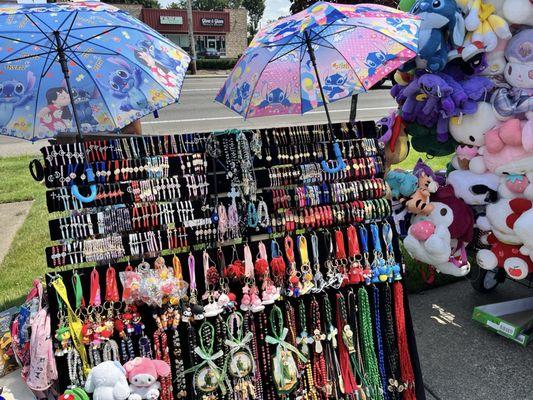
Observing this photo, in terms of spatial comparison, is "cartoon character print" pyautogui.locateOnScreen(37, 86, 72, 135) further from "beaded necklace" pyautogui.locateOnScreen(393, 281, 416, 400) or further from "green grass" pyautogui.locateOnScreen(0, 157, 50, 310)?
"beaded necklace" pyautogui.locateOnScreen(393, 281, 416, 400)

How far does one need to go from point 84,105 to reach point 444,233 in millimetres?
2393

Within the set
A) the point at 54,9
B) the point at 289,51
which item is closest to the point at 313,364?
the point at 289,51

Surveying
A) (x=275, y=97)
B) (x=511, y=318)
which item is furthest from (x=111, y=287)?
(x=511, y=318)

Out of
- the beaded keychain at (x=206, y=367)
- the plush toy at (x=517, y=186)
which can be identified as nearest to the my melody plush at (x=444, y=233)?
the plush toy at (x=517, y=186)

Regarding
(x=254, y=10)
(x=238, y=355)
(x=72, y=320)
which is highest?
(x=254, y=10)

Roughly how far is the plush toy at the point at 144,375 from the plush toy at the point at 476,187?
2080 mm

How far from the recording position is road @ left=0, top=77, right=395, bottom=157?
9.49m

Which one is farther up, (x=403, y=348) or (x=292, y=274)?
(x=292, y=274)

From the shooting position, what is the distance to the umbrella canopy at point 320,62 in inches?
92.7

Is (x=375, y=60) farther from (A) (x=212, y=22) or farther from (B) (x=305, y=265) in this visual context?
(A) (x=212, y=22)

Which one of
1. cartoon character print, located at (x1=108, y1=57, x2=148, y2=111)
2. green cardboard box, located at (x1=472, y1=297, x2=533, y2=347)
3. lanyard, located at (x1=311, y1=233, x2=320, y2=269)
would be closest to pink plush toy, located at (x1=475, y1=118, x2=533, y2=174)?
green cardboard box, located at (x1=472, y1=297, x2=533, y2=347)

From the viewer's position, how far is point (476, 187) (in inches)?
109

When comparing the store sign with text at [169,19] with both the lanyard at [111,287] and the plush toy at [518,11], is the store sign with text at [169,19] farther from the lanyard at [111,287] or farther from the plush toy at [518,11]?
the lanyard at [111,287]

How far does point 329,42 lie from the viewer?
2695 mm
